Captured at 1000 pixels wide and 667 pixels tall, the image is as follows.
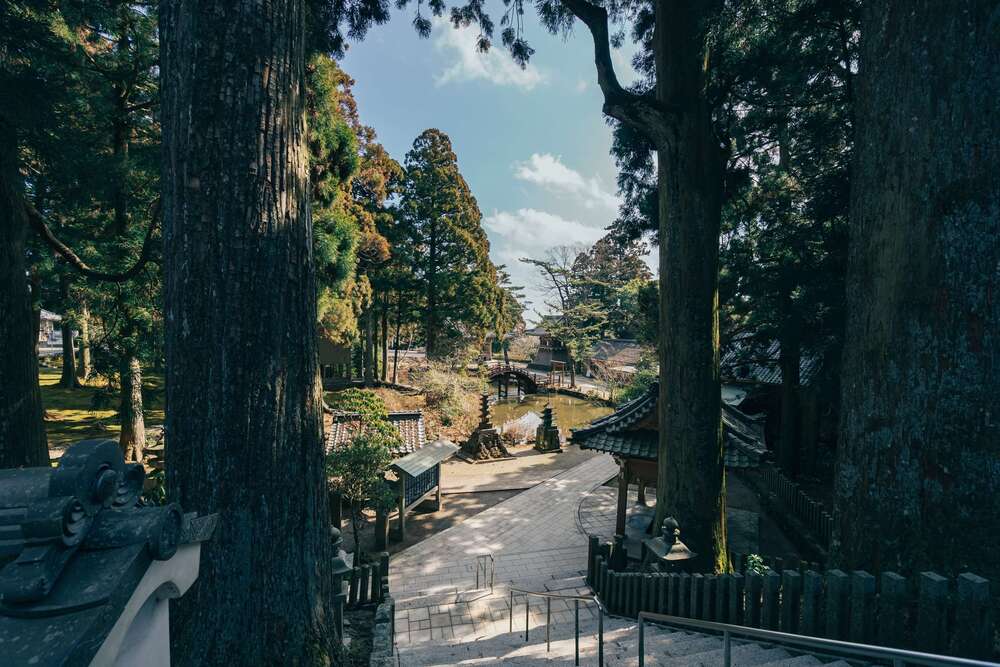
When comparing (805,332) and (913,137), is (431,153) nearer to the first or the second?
(805,332)

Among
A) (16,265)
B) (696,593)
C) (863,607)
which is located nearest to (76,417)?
(16,265)

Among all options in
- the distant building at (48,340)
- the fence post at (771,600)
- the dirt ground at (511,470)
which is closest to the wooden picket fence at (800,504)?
the fence post at (771,600)

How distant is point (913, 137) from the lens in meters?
3.42

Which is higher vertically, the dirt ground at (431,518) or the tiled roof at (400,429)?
the tiled roof at (400,429)

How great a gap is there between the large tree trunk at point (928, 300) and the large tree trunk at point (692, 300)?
2.72m

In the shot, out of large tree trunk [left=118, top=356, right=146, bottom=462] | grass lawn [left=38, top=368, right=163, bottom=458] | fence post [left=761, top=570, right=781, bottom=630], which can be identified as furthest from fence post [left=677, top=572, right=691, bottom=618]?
grass lawn [left=38, top=368, right=163, bottom=458]

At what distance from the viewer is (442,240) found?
75.9ft

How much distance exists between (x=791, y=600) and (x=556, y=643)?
2.92 metres

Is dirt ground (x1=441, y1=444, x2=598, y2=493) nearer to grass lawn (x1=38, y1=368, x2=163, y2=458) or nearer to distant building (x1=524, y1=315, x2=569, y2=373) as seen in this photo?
grass lawn (x1=38, y1=368, x2=163, y2=458)

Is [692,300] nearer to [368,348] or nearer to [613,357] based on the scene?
[368,348]

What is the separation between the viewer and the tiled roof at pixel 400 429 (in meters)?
10.3

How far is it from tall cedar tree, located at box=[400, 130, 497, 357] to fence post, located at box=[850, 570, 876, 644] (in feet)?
66.7

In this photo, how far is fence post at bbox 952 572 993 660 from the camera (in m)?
2.81

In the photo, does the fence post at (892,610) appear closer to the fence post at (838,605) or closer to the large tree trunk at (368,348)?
the fence post at (838,605)
